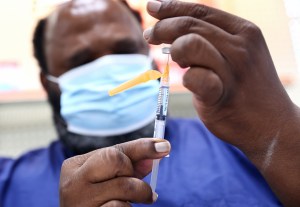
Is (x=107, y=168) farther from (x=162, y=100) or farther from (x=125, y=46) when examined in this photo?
(x=125, y=46)

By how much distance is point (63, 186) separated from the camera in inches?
23.1

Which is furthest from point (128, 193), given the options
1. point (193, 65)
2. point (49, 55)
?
point (49, 55)

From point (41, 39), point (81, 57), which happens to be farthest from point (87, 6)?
point (41, 39)

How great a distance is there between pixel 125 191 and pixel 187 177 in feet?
1.22

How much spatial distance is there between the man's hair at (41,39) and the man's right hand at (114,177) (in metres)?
0.78

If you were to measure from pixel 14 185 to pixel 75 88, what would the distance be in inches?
12.6

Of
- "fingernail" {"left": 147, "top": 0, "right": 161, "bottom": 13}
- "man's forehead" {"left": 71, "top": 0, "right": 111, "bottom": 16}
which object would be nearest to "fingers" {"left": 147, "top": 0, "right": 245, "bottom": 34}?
"fingernail" {"left": 147, "top": 0, "right": 161, "bottom": 13}

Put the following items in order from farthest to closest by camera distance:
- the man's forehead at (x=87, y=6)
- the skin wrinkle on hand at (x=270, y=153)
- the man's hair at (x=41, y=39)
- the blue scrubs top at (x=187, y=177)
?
the man's hair at (x=41, y=39)
the man's forehead at (x=87, y=6)
the blue scrubs top at (x=187, y=177)
the skin wrinkle on hand at (x=270, y=153)

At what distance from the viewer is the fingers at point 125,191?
0.53m

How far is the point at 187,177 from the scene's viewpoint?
34.6 inches

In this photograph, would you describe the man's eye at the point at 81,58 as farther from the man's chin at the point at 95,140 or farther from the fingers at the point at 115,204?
the fingers at the point at 115,204

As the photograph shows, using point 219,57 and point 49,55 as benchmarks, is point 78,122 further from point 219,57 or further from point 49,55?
point 219,57

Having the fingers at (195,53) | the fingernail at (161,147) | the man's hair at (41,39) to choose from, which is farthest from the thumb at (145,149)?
the man's hair at (41,39)

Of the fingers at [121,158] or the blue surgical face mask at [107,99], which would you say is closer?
the fingers at [121,158]
